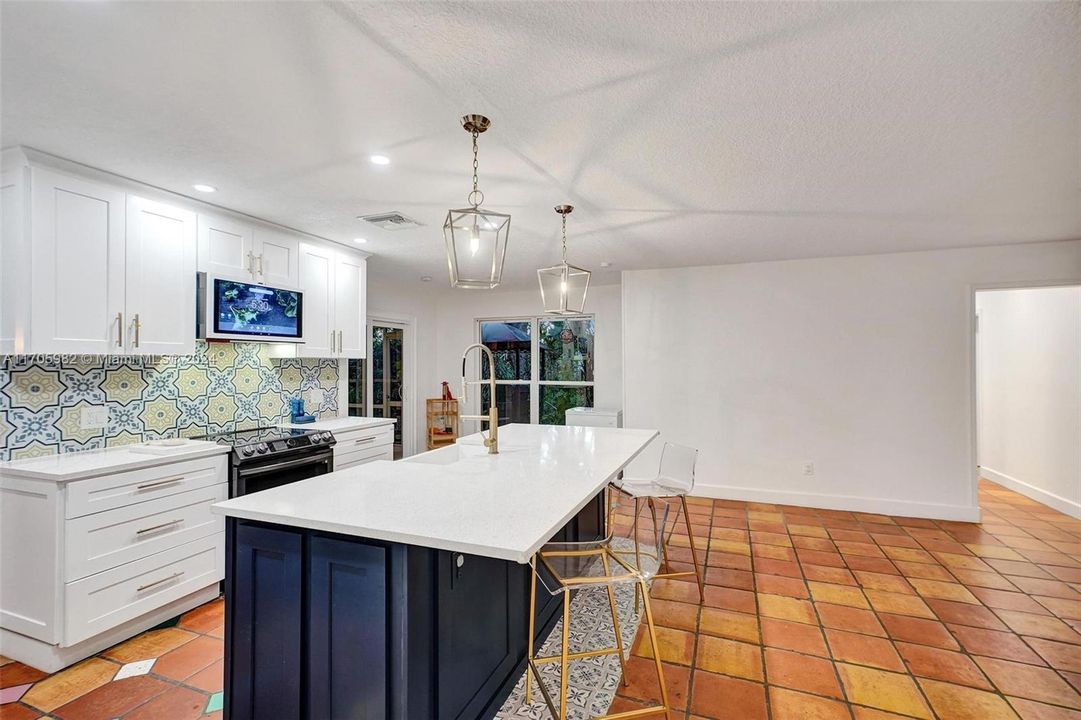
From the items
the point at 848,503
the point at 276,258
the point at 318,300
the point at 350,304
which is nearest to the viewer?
the point at 276,258

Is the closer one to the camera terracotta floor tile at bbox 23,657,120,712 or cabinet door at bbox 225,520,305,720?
cabinet door at bbox 225,520,305,720

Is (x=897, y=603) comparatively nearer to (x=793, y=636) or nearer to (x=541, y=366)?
(x=793, y=636)

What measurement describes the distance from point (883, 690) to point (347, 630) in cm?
223

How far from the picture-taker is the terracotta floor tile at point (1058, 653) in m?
2.26

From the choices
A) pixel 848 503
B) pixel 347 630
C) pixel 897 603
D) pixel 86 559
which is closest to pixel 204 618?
pixel 86 559

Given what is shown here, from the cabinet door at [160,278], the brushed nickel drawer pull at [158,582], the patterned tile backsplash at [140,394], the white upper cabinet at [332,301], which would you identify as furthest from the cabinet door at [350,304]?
the brushed nickel drawer pull at [158,582]

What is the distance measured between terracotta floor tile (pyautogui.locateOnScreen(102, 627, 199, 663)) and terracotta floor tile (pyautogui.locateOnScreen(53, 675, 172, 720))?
0.21 m

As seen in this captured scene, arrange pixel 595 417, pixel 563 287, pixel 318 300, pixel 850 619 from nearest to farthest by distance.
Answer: pixel 850 619, pixel 563 287, pixel 318 300, pixel 595 417

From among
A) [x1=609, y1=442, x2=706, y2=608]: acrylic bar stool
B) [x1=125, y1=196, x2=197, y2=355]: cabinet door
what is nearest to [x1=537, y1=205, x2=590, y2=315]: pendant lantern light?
[x1=609, y1=442, x2=706, y2=608]: acrylic bar stool

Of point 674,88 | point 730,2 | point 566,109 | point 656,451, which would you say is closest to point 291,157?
point 566,109

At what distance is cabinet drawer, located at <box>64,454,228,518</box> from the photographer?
2262mm

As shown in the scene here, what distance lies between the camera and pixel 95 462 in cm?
244

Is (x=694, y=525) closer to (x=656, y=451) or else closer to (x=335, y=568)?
(x=656, y=451)

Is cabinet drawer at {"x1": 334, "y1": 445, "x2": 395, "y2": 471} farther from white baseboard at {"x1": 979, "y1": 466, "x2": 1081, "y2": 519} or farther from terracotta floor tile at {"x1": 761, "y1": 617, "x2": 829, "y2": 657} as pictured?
white baseboard at {"x1": 979, "y1": 466, "x2": 1081, "y2": 519}
